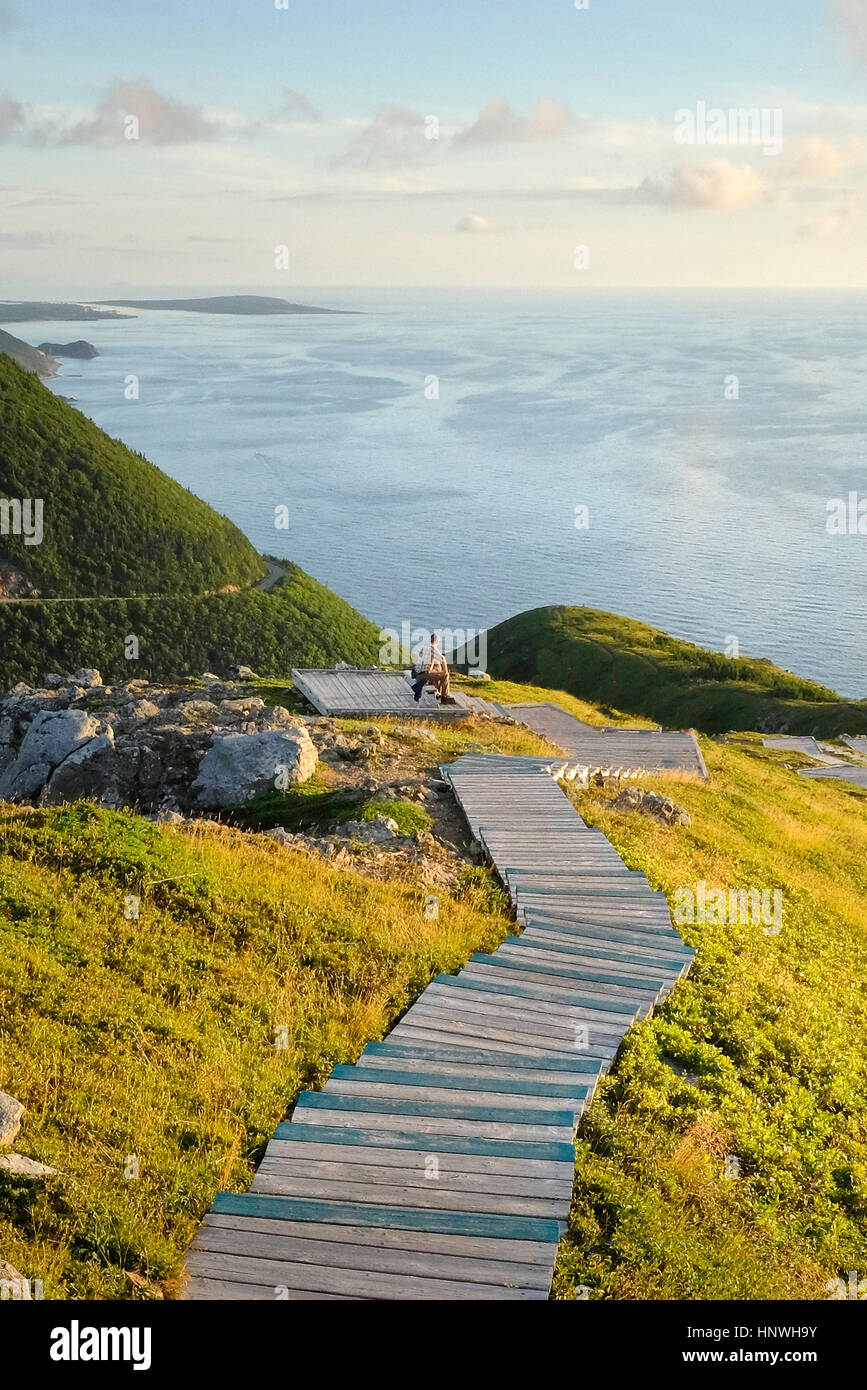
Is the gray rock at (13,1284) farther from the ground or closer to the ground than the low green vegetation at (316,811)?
farther from the ground

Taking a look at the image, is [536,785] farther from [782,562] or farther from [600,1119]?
[782,562]

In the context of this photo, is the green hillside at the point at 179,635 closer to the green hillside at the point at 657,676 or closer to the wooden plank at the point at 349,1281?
the green hillside at the point at 657,676

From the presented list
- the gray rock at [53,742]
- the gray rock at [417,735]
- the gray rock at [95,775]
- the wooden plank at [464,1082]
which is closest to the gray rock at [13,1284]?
the wooden plank at [464,1082]

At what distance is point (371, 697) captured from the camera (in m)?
32.8

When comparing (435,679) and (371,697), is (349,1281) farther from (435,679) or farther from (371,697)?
(435,679)


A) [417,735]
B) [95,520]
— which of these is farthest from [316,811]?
[95,520]

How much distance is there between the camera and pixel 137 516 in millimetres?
112688

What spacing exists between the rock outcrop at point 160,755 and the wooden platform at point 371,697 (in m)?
3.96

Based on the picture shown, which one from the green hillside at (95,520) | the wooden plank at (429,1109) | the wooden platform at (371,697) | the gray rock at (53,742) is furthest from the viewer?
the green hillside at (95,520)

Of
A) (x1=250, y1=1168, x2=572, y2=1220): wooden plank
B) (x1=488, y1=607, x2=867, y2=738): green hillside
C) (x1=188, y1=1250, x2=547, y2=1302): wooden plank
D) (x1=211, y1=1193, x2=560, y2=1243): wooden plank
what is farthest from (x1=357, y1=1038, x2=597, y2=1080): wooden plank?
(x1=488, y1=607, x2=867, y2=738): green hillside

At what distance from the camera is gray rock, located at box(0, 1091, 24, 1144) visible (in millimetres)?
8789

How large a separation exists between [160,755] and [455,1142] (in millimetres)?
16432

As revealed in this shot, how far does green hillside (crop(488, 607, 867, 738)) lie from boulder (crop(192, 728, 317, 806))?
50.5m

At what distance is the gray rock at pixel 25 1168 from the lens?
27.3 ft
